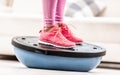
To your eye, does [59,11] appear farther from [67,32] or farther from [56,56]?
[56,56]

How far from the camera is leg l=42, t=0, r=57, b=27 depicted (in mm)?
1401

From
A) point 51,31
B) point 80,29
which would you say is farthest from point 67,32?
point 80,29

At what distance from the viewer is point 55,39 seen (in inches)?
54.3

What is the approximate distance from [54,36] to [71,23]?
22.5 inches

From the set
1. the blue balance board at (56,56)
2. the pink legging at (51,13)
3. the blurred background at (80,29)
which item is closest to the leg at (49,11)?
the pink legging at (51,13)

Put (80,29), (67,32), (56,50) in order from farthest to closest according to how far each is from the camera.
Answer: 1. (80,29)
2. (67,32)
3. (56,50)

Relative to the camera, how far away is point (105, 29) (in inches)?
75.8

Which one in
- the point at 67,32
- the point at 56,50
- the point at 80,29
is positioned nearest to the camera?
the point at 56,50

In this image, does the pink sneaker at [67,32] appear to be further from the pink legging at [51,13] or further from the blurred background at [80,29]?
the blurred background at [80,29]

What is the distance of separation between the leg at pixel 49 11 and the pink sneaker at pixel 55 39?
0.05 m

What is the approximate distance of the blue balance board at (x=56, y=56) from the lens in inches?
52.2

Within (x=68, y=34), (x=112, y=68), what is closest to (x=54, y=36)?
(x=68, y=34)

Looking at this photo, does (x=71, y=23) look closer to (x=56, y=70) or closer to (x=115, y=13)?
(x=56, y=70)

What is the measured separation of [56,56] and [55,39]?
0.09m
